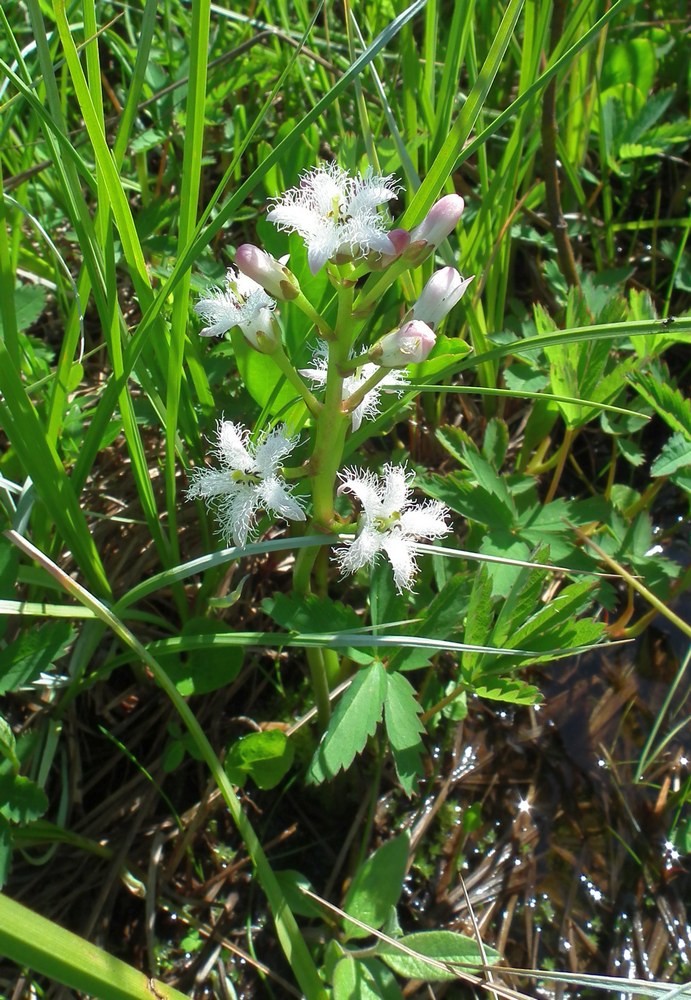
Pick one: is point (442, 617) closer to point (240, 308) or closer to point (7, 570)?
point (240, 308)

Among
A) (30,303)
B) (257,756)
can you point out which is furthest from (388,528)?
(30,303)

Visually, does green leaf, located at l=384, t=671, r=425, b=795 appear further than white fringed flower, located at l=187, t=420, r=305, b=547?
Yes

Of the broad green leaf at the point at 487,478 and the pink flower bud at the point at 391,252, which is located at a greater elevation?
the broad green leaf at the point at 487,478

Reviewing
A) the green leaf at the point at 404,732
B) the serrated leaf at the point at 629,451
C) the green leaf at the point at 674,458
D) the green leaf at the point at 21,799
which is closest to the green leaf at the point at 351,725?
the green leaf at the point at 404,732

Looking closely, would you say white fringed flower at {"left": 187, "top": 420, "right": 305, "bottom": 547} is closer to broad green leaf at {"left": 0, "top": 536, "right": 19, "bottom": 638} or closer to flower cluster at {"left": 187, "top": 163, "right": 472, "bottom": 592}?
flower cluster at {"left": 187, "top": 163, "right": 472, "bottom": 592}

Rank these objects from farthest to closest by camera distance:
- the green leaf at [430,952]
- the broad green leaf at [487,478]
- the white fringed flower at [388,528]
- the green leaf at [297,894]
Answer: the broad green leaf at [487,478] < the green leaf at [297,894] < the green leaf at [430,952] < the white fringed flower at [388,528]

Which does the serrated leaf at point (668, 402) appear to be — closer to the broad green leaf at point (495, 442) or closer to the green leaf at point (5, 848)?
the broad green leaf at point (495, 442)

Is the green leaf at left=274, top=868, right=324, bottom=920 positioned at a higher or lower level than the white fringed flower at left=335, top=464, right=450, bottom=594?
lower

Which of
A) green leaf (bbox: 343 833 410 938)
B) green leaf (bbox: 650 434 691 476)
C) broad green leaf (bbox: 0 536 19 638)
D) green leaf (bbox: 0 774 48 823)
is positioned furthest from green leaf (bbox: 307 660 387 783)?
green leaf (bbox: 650 434 691 476)
